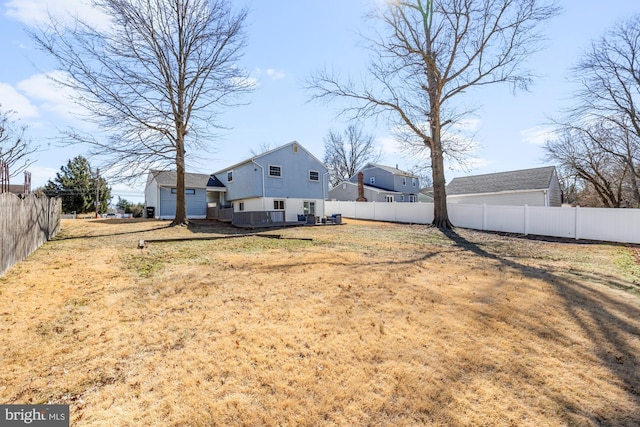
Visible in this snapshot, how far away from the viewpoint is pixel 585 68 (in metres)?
16.2

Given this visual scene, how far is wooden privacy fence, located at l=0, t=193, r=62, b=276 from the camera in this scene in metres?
5.96

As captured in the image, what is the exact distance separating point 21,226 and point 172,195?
18278mm

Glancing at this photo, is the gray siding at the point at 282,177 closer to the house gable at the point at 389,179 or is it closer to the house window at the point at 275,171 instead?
the house window at the point at 275,171

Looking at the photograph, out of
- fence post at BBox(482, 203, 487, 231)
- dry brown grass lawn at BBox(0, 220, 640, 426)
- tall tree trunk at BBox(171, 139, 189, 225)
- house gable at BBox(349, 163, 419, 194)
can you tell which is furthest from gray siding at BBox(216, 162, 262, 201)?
house gable at BBox(349, 163, 419, 194)

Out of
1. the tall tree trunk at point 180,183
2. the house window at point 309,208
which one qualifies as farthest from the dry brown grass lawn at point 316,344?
the house window at point 309,208

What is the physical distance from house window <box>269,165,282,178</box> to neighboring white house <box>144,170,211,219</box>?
7.66 meters

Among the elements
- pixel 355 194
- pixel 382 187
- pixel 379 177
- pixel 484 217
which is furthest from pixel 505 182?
pixel 355 194

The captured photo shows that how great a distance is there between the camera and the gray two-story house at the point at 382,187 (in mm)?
34500

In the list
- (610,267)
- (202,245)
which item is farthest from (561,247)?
(202,245)

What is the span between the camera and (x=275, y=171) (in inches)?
853

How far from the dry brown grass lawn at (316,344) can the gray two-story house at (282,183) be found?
14318mm

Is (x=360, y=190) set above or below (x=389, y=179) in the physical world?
below

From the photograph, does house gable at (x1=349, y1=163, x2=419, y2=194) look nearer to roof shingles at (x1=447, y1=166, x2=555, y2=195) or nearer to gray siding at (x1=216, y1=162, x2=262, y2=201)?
roof shingles at (x1=447, y1=166, x2=555, y2=195)

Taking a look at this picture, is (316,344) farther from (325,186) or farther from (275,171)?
(325,186)
